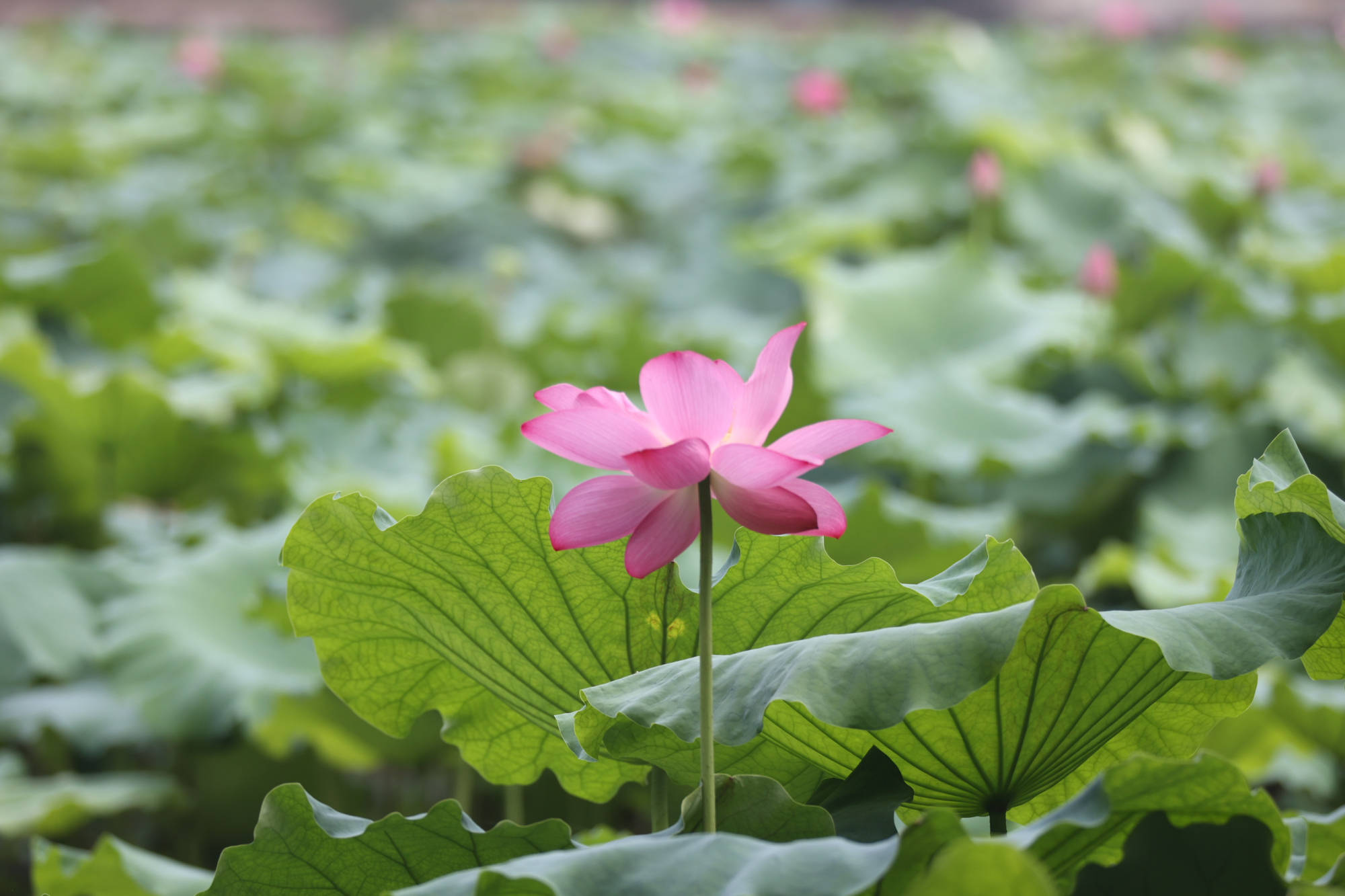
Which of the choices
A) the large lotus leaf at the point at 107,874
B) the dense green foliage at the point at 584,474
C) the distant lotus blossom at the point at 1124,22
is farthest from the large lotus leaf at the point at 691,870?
the distant lotus blossom at the point at 1124,22

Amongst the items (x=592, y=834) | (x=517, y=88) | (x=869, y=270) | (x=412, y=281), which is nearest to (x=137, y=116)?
(x=517, y=88)

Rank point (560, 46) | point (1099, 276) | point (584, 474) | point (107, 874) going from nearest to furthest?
point (107, 874) < point (584, 474) < point (1099, 276) < point (560, 46)

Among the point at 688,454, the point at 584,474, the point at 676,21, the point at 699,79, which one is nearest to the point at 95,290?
the point at 584,474

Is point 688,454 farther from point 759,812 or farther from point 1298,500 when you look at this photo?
point 1298,500

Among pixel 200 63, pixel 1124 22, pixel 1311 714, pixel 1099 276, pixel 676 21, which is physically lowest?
pixel 1311 714

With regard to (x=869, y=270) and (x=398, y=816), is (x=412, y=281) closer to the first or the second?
(x=869, y=270)

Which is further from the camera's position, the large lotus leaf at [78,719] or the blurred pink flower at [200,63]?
the blurred pink flower at [200,63]

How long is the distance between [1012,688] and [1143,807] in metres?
0.08

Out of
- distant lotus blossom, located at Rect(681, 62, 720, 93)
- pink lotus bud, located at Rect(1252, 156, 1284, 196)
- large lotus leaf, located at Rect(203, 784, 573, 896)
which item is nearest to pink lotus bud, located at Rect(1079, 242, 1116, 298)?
pink lotus bud, located at Rect(1252, 156, 1284, 196)

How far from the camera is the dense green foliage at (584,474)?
19.6 inches

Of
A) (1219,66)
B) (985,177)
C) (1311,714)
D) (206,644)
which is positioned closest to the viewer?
(1311,714)

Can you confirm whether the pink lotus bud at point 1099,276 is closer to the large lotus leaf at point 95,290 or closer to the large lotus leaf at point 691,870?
the large lotus leaf at point 95,290

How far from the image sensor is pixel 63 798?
1.20m

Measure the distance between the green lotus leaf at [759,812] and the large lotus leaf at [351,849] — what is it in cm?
6
